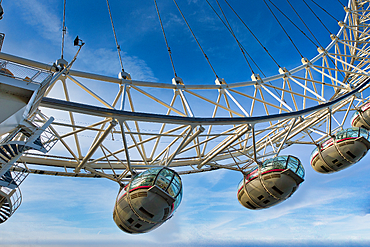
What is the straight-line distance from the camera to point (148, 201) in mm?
13336

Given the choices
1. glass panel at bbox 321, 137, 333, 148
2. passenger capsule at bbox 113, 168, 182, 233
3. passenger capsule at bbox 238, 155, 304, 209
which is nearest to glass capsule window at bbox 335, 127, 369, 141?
glass panel at bbox 321, 137, 333, 148

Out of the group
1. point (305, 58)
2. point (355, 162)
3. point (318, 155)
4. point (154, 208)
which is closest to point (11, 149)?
point (154, 208)

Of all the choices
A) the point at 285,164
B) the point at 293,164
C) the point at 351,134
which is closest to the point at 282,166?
the point at 285,164

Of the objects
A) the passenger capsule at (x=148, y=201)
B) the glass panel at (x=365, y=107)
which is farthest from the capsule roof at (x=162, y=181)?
the glass panel at (x=365, y=107)

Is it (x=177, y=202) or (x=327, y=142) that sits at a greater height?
(x=327, y=142)

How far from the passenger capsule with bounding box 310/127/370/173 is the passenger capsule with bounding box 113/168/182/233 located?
14340 mm

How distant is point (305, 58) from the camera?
26.1 m

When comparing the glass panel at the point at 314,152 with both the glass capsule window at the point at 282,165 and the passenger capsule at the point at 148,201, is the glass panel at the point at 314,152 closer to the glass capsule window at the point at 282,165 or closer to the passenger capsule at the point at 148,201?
the glass capsule window at the point at 282,165

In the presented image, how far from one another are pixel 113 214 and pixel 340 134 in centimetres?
1923

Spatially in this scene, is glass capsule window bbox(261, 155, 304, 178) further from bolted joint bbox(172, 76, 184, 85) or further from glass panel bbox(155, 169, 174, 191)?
bolted joint bbox(172, 76, 184, 85)

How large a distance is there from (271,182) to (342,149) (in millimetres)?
8610

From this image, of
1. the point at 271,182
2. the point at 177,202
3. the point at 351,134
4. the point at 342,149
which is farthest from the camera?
the point at 351,134

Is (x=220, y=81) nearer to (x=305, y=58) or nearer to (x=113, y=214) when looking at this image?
(x=305, y=58)

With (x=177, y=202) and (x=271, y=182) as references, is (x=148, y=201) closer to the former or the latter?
(x=177, y=202)
